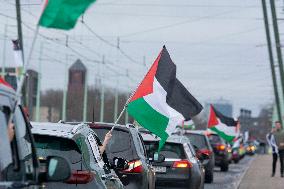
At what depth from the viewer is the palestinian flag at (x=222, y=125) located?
153 ft

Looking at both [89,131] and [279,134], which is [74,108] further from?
[89,131]

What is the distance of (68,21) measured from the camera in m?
6.64

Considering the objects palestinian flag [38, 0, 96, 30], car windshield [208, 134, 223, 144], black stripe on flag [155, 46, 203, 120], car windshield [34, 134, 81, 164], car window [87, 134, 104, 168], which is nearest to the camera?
palestinian flag [38, 0, 96, 30]

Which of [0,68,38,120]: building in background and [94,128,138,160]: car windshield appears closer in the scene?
[94,128,138,160]: car windshield

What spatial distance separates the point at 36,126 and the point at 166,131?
4998 millimetres

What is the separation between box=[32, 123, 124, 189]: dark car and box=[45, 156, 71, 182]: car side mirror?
2744 mm

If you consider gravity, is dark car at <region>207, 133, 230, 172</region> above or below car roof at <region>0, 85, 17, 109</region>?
below

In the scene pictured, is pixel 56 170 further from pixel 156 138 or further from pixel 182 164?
pixel 182 164

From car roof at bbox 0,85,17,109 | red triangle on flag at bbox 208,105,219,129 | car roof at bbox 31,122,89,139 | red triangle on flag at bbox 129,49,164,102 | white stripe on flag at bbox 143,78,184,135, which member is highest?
red triangle on flag at bbox 208,105,219,129

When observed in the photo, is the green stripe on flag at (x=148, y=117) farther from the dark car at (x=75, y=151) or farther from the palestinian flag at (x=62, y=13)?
the palestinian flag at (x=62, y=13)

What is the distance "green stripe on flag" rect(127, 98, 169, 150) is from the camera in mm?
15320

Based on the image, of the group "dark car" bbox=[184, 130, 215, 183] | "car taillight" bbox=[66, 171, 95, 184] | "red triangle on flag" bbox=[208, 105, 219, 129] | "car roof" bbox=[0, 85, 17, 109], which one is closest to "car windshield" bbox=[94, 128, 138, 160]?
"car taillight" bbox=[66, 171, 95, 184]

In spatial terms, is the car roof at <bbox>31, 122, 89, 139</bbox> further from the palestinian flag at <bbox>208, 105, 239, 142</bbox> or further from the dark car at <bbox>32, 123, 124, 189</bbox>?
the palestinian flag at <bbox>208, 105, 239, 142</bbox>

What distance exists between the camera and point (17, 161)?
7043 mm
